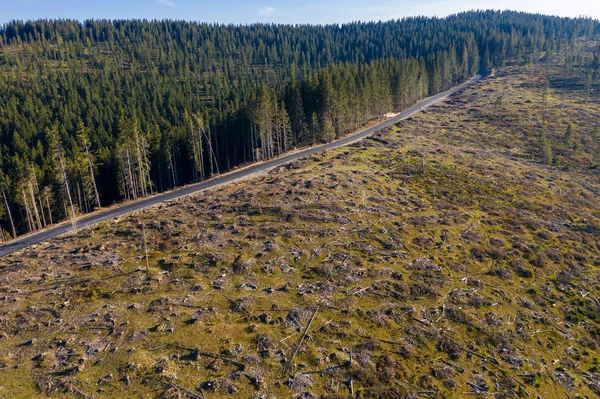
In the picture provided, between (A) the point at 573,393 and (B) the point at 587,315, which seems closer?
(A) the point at 573,393

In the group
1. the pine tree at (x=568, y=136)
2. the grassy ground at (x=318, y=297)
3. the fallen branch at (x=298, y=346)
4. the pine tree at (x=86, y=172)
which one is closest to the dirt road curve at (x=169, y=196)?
the grassy ground at (x=318, y=297)

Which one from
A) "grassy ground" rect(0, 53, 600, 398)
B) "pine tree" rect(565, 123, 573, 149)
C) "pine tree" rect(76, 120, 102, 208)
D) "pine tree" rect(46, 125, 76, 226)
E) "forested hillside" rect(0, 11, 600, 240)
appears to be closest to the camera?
"grassy ground" rect(0, 53, 600, 398)

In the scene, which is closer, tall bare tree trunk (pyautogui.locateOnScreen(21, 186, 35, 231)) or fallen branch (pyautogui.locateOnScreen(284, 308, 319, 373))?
fallen branch (pyautogui.locateOnScreen(284, 308, 319, 373))

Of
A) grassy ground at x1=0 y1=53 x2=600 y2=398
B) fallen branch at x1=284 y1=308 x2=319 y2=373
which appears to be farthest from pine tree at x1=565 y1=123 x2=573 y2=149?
fallen branch at x1=284 y1=308 x2=319 y2=373

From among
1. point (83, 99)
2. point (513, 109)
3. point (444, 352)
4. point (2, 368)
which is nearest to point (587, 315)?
point (444, 352)

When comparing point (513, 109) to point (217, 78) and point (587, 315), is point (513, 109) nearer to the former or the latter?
point (587, 315)

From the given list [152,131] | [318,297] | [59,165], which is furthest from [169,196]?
[152,131]

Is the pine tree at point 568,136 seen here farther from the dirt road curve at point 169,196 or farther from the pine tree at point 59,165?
the pine tree at point 59,165

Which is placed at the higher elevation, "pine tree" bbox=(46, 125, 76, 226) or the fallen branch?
"pine tree" bbox=(46, 125, 76, 226)

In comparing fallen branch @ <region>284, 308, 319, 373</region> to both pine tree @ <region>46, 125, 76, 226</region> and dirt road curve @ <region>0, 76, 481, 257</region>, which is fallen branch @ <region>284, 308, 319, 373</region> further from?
pine tree @ <region>46, 125, 76, 226</region>
